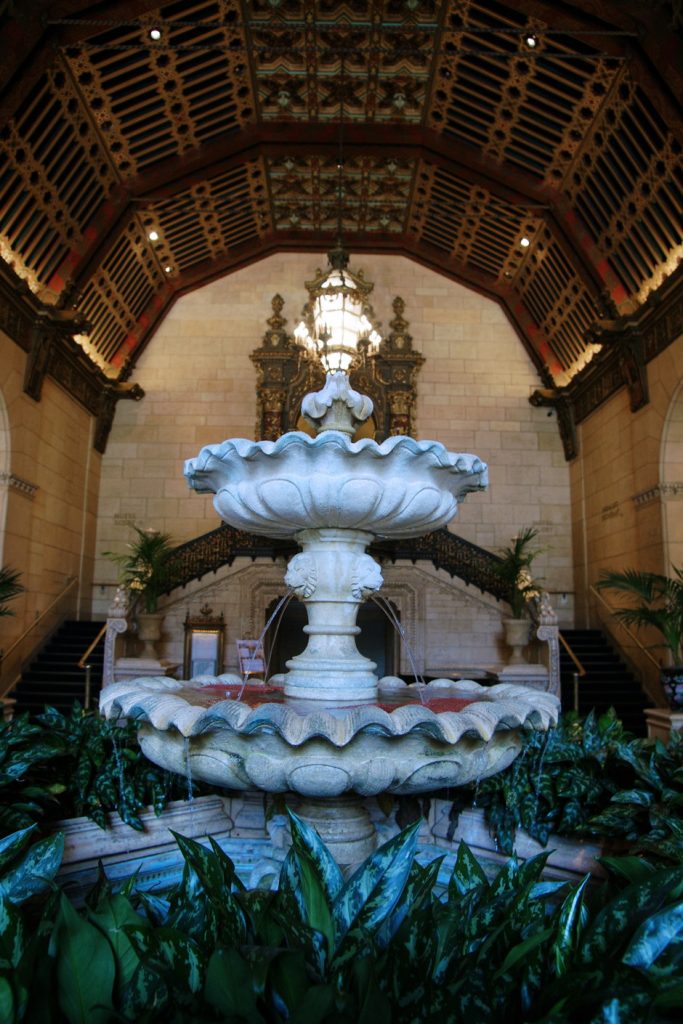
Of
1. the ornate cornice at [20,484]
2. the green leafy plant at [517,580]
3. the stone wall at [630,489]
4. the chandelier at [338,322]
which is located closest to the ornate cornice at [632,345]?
the stone wall at [630,489]

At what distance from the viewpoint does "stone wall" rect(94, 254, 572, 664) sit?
1376 centimetres

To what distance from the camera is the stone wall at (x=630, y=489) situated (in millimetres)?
9734

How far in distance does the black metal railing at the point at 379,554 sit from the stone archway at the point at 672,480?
121 inches

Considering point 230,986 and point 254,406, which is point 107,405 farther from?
point 230,986

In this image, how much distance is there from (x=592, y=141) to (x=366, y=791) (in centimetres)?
984

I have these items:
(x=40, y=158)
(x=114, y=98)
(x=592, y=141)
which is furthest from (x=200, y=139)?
(x=592, y=141)

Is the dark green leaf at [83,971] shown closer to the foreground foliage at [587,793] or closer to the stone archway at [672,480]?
the foreground foliage at [587,793]

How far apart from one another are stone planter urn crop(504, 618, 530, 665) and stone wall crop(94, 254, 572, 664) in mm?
2475

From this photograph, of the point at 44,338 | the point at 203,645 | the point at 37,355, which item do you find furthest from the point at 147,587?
the point at 44,338

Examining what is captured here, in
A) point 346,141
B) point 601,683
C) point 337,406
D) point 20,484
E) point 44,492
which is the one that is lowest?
point 601,683

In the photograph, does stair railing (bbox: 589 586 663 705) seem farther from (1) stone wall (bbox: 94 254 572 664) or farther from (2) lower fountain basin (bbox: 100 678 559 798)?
(2) lower fountain basin (bbox: 100 678 559 798)

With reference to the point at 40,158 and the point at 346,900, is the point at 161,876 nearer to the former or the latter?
the point at 346,900

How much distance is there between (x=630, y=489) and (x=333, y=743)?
963 centimetres

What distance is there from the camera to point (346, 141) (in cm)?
1146
